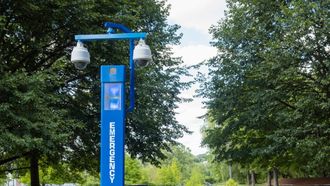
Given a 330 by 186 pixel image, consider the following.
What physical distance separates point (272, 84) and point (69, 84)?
8695mm

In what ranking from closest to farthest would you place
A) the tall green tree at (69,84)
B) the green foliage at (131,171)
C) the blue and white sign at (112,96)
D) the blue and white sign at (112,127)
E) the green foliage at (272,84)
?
the blue and white sign at (112,127) → the blue and white sign at (112,96) → the tall green tree at (69,84) → the green foliage at (272,84) → the green foliage at (131,171)

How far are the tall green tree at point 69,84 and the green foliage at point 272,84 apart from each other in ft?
8.74

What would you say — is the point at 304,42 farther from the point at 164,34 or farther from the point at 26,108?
the point at 26,108

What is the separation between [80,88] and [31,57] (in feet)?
8.46

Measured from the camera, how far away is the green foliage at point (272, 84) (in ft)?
56.2

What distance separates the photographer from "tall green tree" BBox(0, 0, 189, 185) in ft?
42.6

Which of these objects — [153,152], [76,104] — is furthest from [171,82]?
[76,104]

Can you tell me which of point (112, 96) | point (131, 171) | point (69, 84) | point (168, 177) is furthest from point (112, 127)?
point (168, 177)

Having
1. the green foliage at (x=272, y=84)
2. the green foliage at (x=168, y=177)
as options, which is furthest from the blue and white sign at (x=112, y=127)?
the green foliage at (x=168, y=177)

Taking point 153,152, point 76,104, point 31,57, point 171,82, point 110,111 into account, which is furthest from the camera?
point 171,82

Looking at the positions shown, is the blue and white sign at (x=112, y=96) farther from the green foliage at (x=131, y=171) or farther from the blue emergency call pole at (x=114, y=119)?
the green foliage at (x=131, y=171)

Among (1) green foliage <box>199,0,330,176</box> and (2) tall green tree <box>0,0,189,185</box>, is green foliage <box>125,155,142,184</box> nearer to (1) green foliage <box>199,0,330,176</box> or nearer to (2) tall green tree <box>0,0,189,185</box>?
(1) green foliage <box>199,0,330,176</box>

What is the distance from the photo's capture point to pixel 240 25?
21.8 m

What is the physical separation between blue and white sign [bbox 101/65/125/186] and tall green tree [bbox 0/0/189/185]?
639cm
